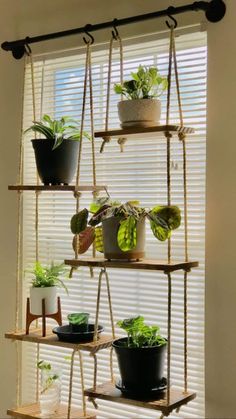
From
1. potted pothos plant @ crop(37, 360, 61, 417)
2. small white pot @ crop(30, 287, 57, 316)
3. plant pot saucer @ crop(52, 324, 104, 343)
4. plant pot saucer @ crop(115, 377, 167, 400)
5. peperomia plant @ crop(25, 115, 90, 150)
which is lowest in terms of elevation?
potted pothos plant @ crop(37, 360, 61, 417)

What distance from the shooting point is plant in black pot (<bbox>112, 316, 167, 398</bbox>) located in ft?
6.22

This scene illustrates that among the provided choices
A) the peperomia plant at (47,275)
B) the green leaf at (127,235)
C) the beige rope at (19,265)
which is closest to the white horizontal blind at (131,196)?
the beige rope at (19,265)

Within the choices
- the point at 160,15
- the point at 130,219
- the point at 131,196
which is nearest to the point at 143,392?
the point at 130,219

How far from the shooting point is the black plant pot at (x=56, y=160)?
216cm

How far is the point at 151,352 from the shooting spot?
74.5 inches

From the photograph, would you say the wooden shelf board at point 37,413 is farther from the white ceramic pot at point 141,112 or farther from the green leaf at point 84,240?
the white ceramic pot at point 141,112

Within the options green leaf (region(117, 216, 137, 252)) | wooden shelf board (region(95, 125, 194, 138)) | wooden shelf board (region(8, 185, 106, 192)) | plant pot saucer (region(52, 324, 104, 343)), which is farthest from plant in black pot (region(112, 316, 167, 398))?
wooden shelf board (region(95, 125, 194, 138))

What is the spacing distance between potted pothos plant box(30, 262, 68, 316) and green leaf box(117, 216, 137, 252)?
0.44m

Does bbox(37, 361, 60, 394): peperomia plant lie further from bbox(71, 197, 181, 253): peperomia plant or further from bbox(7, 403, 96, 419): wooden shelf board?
bbox(71, 197, 181, 253): peperomia plant

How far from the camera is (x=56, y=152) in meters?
2.15

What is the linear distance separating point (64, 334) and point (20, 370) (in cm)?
52

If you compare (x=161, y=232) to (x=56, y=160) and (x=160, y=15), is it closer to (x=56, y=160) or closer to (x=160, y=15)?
(x=56, y=160)

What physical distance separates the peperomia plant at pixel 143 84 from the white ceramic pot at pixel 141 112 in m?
0.03

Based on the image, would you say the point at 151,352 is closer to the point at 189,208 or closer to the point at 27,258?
the point at 189,208
